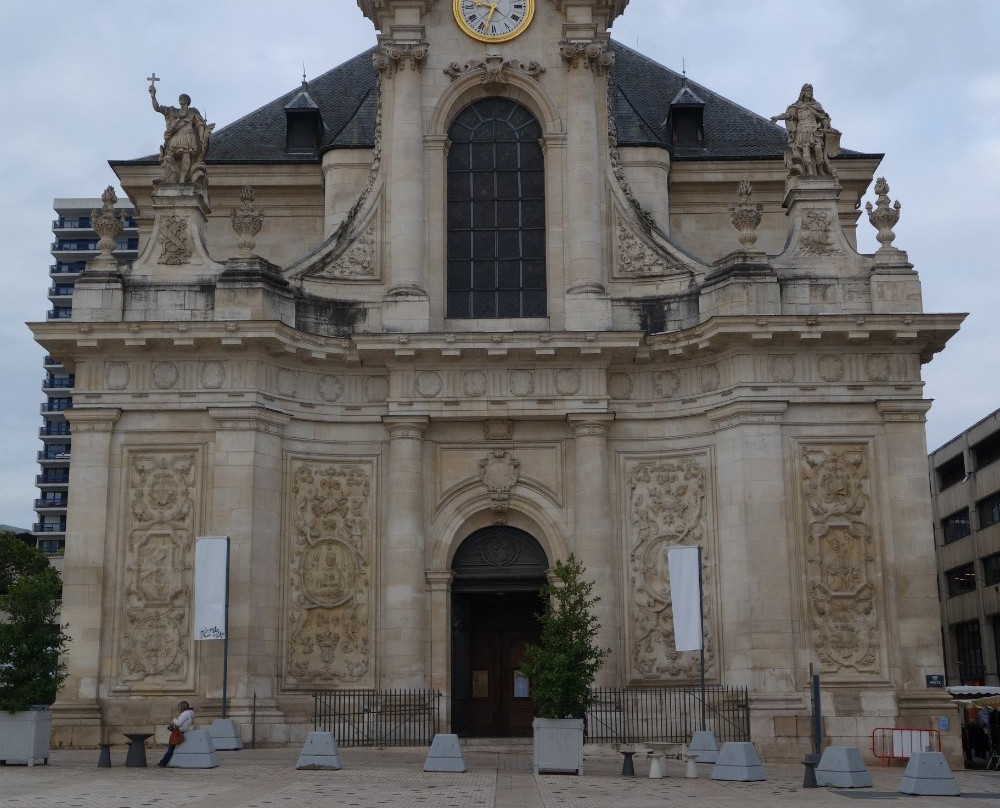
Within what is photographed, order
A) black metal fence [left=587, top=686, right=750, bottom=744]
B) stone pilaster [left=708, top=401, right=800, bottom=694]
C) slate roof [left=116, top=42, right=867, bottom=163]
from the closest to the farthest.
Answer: black metal fence [left=587, top=686, right=750, bottom=744] < stone pilaster [left=708, top=401, right=800, bottom=694] < slate roof [left=116, top=42, right=867, bottom=163]

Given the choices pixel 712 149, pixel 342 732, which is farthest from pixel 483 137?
pixel 342 732

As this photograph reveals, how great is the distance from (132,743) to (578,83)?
18.2 metres

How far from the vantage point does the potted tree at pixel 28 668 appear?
23.4 m

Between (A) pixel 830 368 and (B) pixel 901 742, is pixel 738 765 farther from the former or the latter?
(A) pixel 830 368

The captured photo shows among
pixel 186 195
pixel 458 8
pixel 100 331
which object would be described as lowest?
pixel 100 331

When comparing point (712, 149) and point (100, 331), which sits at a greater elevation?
point (712, 149)

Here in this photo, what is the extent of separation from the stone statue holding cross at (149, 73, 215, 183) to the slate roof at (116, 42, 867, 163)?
4.62 metres

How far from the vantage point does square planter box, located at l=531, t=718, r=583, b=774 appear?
22531 mm

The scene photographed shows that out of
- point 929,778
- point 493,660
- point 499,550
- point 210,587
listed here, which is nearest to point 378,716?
point 493,660

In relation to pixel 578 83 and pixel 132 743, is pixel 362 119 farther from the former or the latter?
pixel 132 743

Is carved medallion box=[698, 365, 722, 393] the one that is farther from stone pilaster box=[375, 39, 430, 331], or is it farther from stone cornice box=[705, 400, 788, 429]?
stone pilaster box=[375, 39, 430, 331]

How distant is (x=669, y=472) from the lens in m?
29.6

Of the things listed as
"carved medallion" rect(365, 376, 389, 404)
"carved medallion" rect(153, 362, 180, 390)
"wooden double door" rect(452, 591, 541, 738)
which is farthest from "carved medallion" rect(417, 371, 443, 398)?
"carved medallion" rect(153, 362, 180, 390)

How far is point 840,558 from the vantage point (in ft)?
92.0
